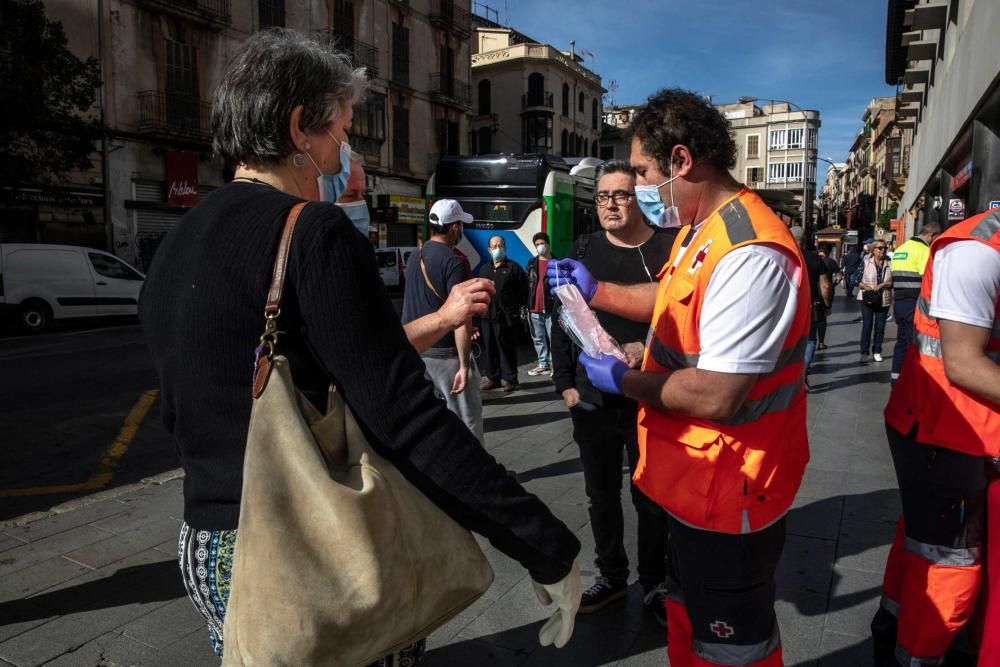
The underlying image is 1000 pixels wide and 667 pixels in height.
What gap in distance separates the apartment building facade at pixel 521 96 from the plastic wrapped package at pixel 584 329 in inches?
1694

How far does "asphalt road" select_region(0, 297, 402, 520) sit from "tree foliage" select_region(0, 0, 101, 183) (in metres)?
5.65

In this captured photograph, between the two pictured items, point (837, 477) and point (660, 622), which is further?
point (837, 477)

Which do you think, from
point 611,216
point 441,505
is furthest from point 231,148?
point 611,216

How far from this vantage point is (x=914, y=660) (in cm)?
241

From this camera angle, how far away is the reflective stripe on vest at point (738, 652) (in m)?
1.90

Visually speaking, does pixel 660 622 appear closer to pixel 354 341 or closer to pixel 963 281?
pixel 963 281

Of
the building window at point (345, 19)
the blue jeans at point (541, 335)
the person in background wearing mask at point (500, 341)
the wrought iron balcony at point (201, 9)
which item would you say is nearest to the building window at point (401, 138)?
the building window at point (345, 19)

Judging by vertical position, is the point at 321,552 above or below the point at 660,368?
below

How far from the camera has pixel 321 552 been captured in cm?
116

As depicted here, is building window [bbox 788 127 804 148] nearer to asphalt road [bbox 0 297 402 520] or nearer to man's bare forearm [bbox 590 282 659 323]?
asphalt road [bbox 0 297 402 520]

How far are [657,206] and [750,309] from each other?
72 centimetres

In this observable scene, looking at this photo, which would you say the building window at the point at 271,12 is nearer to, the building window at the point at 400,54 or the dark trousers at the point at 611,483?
the building window at the point at 400,54

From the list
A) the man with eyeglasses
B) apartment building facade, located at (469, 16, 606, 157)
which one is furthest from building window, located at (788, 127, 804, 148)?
the man with eyeglasses

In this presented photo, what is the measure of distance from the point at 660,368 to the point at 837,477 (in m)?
3.68
